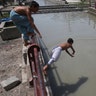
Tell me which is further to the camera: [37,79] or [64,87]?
[64,87]

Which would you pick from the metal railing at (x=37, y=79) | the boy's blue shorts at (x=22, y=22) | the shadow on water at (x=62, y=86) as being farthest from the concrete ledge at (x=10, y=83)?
the metal railing at (x=37, y=79)

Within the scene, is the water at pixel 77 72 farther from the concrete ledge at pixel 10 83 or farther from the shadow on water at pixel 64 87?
the concrete ledge at pixel 10 83

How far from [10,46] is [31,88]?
5617mm

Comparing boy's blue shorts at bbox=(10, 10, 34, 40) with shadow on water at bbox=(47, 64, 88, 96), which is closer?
shadow on water at bbox=(47, 64, 88, 96)

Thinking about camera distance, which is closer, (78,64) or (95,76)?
(95,76)

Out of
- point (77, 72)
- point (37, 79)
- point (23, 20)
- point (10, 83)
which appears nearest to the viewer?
point (37, 79)

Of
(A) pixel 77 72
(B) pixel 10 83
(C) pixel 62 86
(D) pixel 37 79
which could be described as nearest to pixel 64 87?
(C) pixel 62 86

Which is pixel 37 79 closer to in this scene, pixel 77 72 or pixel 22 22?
pixel 22 22

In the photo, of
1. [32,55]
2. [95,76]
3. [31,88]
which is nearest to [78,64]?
[95,76]

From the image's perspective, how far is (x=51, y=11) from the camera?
27234 millimetres

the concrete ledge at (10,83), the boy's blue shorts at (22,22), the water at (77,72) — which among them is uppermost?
the boy's blue shorts at (22,22)

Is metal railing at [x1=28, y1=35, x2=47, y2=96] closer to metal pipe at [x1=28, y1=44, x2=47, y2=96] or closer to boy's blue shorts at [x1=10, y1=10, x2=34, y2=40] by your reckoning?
metal pipe at [x1=28, y1=44, x2=47, y2=96]

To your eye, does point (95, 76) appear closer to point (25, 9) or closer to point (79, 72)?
point (79, 72)

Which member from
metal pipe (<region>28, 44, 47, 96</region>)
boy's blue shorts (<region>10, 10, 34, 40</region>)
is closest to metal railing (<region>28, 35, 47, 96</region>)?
metal pipe (<region>28, 44, 47, 96</region>)
